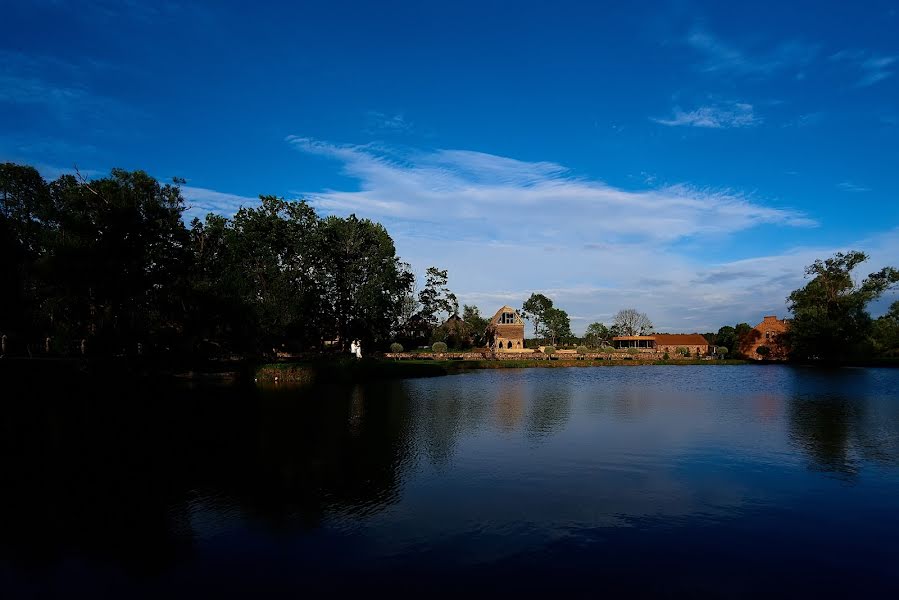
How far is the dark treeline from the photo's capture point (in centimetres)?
3850

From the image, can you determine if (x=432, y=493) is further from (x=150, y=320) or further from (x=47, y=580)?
(x=150, y=320)

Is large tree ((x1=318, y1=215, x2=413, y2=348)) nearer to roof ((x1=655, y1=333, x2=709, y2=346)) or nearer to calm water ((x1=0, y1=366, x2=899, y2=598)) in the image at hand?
calm water ((x1=0, y1=366, x2=899, y2=598))

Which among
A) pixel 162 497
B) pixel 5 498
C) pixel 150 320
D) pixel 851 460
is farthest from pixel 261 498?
pixel 150 320

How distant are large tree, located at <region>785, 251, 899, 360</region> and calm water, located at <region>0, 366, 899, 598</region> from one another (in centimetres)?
6761

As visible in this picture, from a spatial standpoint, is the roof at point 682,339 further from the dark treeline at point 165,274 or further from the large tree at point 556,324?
the dark treeline at point 165,274

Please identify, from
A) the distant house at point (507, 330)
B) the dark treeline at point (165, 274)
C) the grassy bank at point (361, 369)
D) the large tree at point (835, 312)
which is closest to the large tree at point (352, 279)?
the dark treeline at point (165, 274)

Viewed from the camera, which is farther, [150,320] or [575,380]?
[575,380]

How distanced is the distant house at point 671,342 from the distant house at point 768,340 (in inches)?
434

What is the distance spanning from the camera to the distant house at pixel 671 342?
115m

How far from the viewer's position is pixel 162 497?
14.0m

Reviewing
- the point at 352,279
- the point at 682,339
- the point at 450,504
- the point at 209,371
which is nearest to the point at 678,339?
the point at 682,339

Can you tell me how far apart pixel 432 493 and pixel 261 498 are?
15.0 feet

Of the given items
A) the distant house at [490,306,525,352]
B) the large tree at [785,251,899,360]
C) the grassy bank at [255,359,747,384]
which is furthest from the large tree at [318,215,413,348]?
the large tree at [785,251,899,360]

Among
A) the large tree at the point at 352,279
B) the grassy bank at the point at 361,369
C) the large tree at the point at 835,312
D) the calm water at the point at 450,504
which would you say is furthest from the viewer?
the large tree at the point at 835,312
